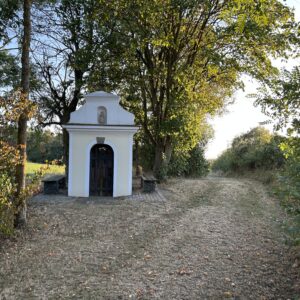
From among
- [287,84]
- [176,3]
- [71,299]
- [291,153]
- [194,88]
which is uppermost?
[176,3]

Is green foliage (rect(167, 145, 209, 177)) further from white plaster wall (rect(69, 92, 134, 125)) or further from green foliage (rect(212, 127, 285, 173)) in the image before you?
white plaster wall (rect(69, 92, 134, 125))

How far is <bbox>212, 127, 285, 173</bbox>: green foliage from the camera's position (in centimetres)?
1805

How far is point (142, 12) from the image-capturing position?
41.0ft

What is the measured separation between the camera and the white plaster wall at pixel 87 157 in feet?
40.1

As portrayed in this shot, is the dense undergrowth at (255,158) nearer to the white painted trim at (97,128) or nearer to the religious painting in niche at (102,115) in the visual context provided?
the white painted trim at (97,128)

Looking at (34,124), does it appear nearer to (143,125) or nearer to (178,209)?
(143,125)

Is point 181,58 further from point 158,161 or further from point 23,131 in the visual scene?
point 23,131

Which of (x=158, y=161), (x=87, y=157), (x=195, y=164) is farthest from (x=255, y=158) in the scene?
(x=87, y=157)

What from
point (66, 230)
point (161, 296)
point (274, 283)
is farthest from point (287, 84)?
point (66, 230)

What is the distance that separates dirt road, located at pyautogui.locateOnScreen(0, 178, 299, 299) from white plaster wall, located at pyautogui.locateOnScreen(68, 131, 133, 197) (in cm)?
234

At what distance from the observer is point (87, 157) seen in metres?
12.3

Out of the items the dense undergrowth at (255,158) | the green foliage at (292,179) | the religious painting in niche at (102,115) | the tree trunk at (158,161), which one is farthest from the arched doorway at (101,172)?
the green foliage at (292,179)

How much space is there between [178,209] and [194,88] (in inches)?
292

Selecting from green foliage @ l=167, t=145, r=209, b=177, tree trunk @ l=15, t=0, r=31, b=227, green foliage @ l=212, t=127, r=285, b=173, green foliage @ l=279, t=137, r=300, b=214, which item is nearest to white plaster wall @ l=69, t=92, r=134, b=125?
tree trunk @ l=15, t=0, r=31, b=227
